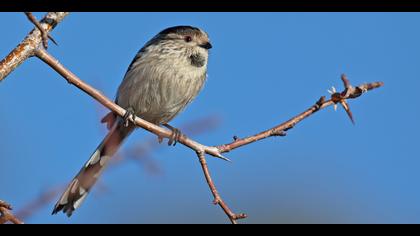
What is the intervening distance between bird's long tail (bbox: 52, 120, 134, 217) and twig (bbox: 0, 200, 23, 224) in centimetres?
149

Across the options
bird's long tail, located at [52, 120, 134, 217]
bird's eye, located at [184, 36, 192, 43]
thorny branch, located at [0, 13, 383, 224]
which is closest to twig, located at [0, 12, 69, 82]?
thorny branch, located at [0, 13, 383, 224]

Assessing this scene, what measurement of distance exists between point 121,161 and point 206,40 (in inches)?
173

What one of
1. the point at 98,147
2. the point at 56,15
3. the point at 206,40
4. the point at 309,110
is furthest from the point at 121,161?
the point at 206,40

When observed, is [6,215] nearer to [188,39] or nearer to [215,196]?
[215,196]

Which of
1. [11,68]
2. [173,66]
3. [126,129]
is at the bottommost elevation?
[11,68]

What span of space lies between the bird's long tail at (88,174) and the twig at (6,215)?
1488mm

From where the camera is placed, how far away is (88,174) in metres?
4.79

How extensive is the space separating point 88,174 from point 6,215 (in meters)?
2.93

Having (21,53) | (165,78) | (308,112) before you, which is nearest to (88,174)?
(165,78)

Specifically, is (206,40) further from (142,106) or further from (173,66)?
(142,106)

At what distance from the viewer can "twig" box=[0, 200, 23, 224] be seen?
181cm

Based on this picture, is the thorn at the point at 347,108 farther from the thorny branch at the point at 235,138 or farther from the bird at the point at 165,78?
the bird at the point at 165,78

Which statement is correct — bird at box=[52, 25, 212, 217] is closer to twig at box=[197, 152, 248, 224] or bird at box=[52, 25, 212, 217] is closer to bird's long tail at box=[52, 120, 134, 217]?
bird's long tail at box=[52, 120, 134, 217]
